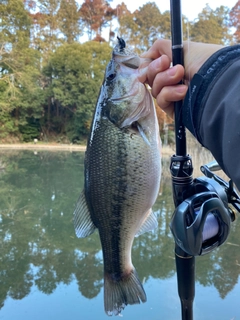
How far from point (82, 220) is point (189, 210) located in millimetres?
405

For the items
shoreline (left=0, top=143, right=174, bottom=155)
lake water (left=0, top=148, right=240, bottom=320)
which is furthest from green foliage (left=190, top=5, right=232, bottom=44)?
lake water (left=0, top=148, right=240, bottom=320)

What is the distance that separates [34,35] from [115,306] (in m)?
19.2

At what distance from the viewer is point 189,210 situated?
91cm

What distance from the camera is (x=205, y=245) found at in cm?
Result: 94

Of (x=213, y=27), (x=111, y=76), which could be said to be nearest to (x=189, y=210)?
(x=111, y=76)

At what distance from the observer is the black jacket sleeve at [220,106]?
74 centimetres

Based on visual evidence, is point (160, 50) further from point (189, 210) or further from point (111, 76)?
point (189, 210)

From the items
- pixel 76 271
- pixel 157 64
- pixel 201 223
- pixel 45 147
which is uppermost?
pixel 157 64

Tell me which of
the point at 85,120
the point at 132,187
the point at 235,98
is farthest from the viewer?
the point at 85,120

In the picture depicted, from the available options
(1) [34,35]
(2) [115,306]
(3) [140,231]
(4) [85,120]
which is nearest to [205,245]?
(3) [140,231]

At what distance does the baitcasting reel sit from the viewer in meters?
0.88

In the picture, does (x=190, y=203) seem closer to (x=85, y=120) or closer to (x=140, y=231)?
(x=140, y=231)

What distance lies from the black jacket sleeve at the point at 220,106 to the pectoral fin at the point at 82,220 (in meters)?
0.47

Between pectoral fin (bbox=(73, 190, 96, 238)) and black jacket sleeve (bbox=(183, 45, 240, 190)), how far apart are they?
47 cm
